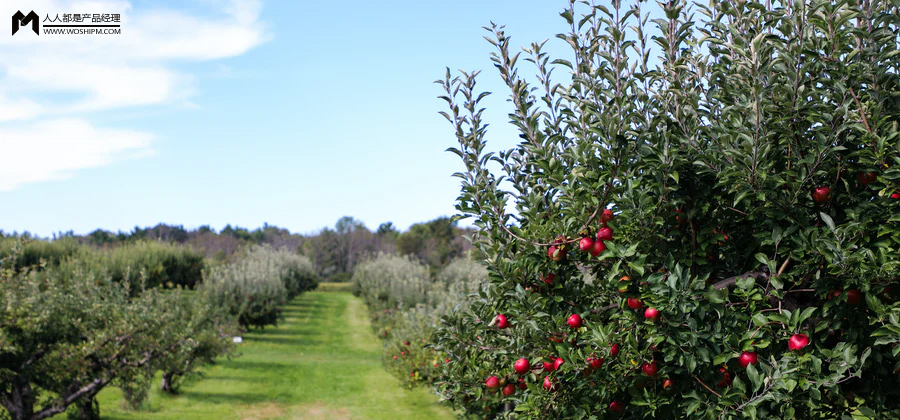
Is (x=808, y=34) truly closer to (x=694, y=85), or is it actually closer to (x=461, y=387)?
(x=694, y=85)

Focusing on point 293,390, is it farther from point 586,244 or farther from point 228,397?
point 586,244

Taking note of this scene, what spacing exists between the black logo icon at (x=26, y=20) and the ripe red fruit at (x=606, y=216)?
1293 centimetres

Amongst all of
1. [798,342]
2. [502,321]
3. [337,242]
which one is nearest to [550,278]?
[502,321]

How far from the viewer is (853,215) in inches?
119

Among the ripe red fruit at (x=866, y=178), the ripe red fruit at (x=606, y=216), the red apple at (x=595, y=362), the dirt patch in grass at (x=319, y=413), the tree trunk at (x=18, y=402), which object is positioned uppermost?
the ripe red fruit at (x=866, y=178)

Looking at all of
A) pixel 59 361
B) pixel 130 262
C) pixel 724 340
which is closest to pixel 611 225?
pixel 724 340

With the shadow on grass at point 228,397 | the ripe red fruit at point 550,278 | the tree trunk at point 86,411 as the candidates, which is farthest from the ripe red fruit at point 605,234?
the shadow on grass at point 228,397

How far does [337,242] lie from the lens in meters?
75.3

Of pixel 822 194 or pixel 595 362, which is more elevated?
pixel 822 194

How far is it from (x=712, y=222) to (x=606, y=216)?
27.3 inches

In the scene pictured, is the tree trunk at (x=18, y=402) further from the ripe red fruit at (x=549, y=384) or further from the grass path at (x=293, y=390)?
the ripe red fruit at (x=549, y=384)

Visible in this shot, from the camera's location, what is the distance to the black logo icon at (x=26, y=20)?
1188 centimetres

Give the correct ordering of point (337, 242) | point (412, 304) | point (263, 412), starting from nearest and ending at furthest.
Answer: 1. point (263, 412)
2. point (412, 304)
3. point (337, 242)

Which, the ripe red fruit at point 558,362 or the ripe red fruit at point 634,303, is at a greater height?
the ripe red fruit at point 634,303
